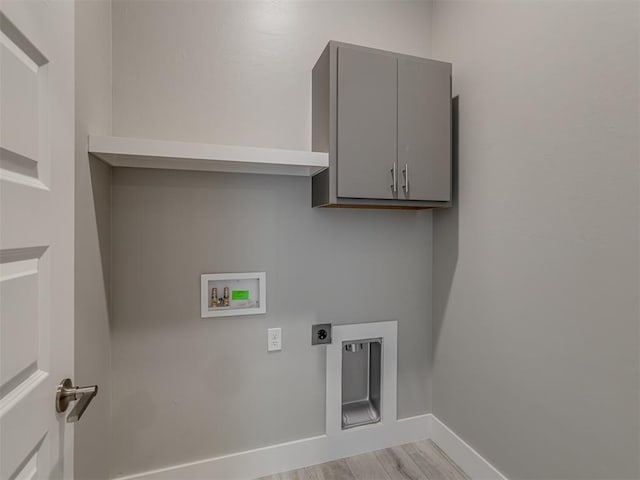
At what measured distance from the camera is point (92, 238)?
3.99 feet

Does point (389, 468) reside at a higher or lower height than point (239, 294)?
lower

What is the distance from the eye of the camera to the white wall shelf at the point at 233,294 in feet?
5.17

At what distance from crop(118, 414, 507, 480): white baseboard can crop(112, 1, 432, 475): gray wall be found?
0.05 meters

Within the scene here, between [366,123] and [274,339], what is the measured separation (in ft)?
3.83

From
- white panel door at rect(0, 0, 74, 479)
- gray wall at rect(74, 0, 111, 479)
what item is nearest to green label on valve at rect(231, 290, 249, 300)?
gray wall at rect(74, 0, 111, 479)

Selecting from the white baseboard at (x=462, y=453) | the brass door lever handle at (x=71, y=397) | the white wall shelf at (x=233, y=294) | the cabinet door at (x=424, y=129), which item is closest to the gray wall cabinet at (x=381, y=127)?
the cabinet door at (x=424, y=129)

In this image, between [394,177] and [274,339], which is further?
[274,339]

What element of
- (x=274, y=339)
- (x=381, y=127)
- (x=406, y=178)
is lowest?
(x=274, y=339)

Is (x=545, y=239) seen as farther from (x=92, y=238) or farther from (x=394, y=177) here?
(x=92, y=238)

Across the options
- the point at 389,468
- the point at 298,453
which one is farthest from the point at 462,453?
the point at 298,453

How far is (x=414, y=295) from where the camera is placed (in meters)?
1.95

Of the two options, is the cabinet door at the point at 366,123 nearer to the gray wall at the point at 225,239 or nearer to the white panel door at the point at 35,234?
the gray wall at the point at 225,239

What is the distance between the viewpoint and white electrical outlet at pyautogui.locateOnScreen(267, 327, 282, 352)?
168 cm

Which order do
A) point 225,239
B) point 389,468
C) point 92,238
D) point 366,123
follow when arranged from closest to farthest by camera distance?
point 92,238, point 366,123, point 225,239, point 389,468
